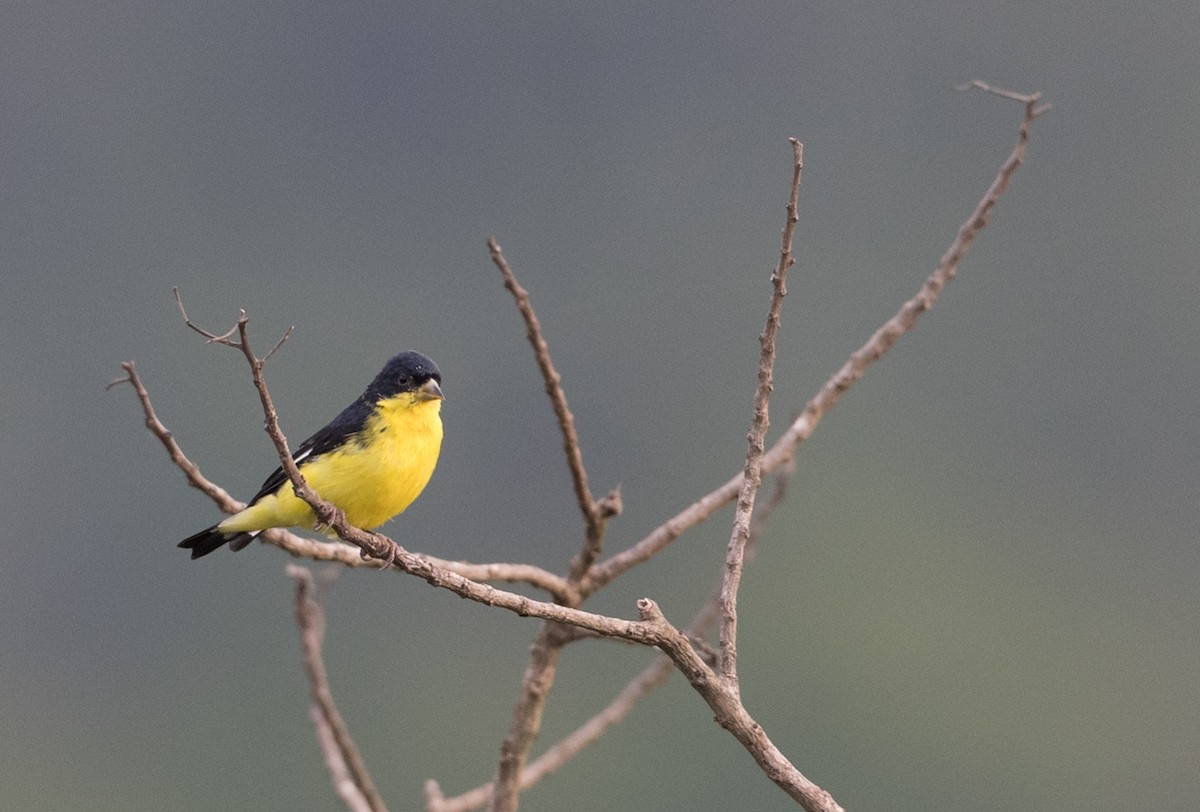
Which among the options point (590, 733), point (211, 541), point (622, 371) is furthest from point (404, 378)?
point (622, 371)

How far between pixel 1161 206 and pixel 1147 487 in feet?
85.0

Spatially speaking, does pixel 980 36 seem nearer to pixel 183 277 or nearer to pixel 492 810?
pixel 183 277

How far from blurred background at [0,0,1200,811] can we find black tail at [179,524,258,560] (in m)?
47.0

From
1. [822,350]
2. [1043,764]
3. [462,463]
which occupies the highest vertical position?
[462,463]

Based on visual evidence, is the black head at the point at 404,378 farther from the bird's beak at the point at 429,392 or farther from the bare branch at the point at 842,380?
the bare branch at the point at 842,380

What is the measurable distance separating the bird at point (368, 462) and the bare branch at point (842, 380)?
1.01 m

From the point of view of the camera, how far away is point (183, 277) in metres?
113

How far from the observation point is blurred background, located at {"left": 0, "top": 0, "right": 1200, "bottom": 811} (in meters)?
80.4

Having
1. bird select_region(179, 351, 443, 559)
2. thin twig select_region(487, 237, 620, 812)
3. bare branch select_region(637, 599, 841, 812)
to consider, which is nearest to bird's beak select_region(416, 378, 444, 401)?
bird select_region(179, 351, 443, 559)

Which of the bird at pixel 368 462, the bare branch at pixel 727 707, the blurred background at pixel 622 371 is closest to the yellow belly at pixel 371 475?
the bird at pixel 368 462

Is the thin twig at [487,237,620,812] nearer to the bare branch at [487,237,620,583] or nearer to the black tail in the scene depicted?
the bare branch at [487,237,620,583]

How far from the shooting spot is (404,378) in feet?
27.4

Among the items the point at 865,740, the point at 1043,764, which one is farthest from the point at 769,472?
the point at 1043,764

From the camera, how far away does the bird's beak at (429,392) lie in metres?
8.27
